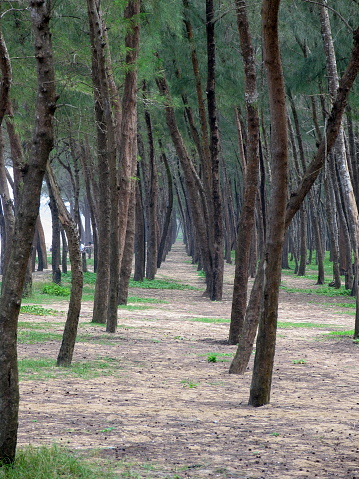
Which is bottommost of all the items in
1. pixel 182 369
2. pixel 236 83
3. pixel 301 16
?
pixel 182 369

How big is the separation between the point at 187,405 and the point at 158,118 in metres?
21.6

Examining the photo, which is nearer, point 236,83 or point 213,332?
point 213,332

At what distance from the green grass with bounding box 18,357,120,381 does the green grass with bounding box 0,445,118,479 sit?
133 inches

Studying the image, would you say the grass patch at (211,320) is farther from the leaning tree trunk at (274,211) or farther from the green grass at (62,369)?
the leaning tree trunk at (274,211)

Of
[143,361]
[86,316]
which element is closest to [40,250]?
[86,316]

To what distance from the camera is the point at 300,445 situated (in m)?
5.44

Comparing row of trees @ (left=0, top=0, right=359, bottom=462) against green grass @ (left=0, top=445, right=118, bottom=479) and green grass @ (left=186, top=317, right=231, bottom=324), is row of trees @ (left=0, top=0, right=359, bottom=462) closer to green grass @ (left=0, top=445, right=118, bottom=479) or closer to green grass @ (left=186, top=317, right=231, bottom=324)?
green grass @ (left=0, top=445, right=118, bottom=479)

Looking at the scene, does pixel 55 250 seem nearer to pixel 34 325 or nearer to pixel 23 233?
pixel 34 325

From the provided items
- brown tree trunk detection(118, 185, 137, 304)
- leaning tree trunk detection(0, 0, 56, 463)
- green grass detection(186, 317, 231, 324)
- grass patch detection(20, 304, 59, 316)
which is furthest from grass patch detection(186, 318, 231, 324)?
leaning tree trunk detection(0, 0, 56, 463)

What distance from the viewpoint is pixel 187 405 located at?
711cm

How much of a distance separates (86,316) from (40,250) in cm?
1821

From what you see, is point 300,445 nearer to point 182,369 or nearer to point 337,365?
point 182,369

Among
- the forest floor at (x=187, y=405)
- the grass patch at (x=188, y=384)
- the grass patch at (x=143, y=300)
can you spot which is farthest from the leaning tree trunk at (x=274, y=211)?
Answer: the grass patch at (x=143, y=300)

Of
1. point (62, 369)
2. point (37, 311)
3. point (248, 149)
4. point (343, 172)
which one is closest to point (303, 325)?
point (343, 172)
